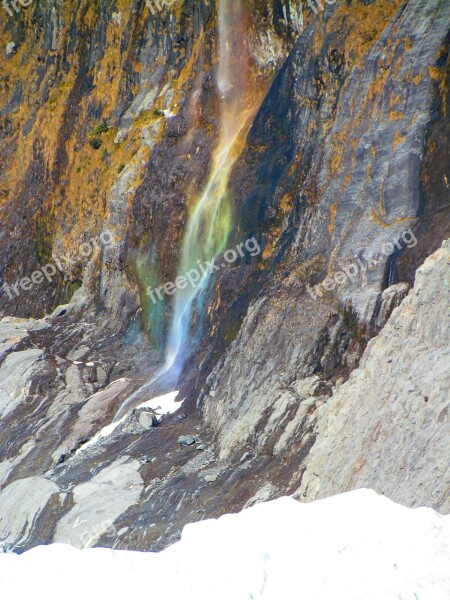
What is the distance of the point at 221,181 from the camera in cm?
3045

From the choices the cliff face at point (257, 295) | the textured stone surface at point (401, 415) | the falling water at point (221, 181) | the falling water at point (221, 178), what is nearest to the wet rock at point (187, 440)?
the cliff face at point (257, 295)

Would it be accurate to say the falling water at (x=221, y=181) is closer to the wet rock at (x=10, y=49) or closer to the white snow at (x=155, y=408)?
the white snow at (x=155, y=408)

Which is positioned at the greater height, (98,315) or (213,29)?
(213,29)

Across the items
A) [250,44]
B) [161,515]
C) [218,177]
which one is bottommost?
[161,515]

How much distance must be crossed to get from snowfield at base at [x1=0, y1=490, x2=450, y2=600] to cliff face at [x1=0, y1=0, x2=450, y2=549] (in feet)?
6.68

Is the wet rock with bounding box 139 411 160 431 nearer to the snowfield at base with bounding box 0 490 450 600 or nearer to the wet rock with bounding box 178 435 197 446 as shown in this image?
the wet rock with bounding box 178 435 197 446

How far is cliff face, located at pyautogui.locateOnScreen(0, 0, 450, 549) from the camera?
16.2m

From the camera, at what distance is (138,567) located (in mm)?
10297

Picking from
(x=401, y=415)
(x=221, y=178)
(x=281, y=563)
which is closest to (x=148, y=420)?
(x=221, y=178)

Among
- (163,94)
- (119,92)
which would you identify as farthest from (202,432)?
(119,92)

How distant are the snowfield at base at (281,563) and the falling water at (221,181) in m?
16.5

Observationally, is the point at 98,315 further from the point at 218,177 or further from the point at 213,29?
the point at 213,29

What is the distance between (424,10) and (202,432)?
1236cm

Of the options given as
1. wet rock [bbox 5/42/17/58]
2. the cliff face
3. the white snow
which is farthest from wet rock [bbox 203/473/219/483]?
wet rock [bbox 5/42/17/58]
